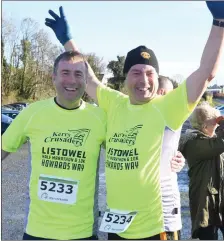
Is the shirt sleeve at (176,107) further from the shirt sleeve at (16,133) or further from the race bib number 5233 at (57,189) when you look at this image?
the shirt sleeve at (16,133)

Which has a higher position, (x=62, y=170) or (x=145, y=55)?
(x=145, y=55)

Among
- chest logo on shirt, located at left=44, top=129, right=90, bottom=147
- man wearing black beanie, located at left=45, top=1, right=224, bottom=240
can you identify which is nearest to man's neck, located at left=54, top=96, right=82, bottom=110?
chest logo on shirt, located at left=44, top=129, right=90, bottom=147

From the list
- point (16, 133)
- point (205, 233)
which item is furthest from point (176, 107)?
point (205, 233)

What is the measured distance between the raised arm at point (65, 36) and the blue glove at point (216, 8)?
113 cm

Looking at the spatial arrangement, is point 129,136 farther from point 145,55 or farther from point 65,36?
point 65,36

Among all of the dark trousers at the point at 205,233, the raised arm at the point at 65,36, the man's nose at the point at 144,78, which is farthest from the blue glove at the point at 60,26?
the dark trousers at the point at 205,233

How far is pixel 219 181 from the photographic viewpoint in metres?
3.90

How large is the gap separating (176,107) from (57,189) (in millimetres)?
946

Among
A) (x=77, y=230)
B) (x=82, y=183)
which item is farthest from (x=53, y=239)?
(x=82, y=183)

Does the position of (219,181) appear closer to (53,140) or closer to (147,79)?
(147,79)

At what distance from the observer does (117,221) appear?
287 cm

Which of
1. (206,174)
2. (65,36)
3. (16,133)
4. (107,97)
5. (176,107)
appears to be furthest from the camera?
(206,174)

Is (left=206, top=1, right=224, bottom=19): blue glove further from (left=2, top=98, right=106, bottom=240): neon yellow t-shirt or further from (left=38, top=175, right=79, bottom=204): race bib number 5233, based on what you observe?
(left=38, top=175, right=79, bottom=204): race bib number 5233

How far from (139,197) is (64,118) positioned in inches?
28.6
